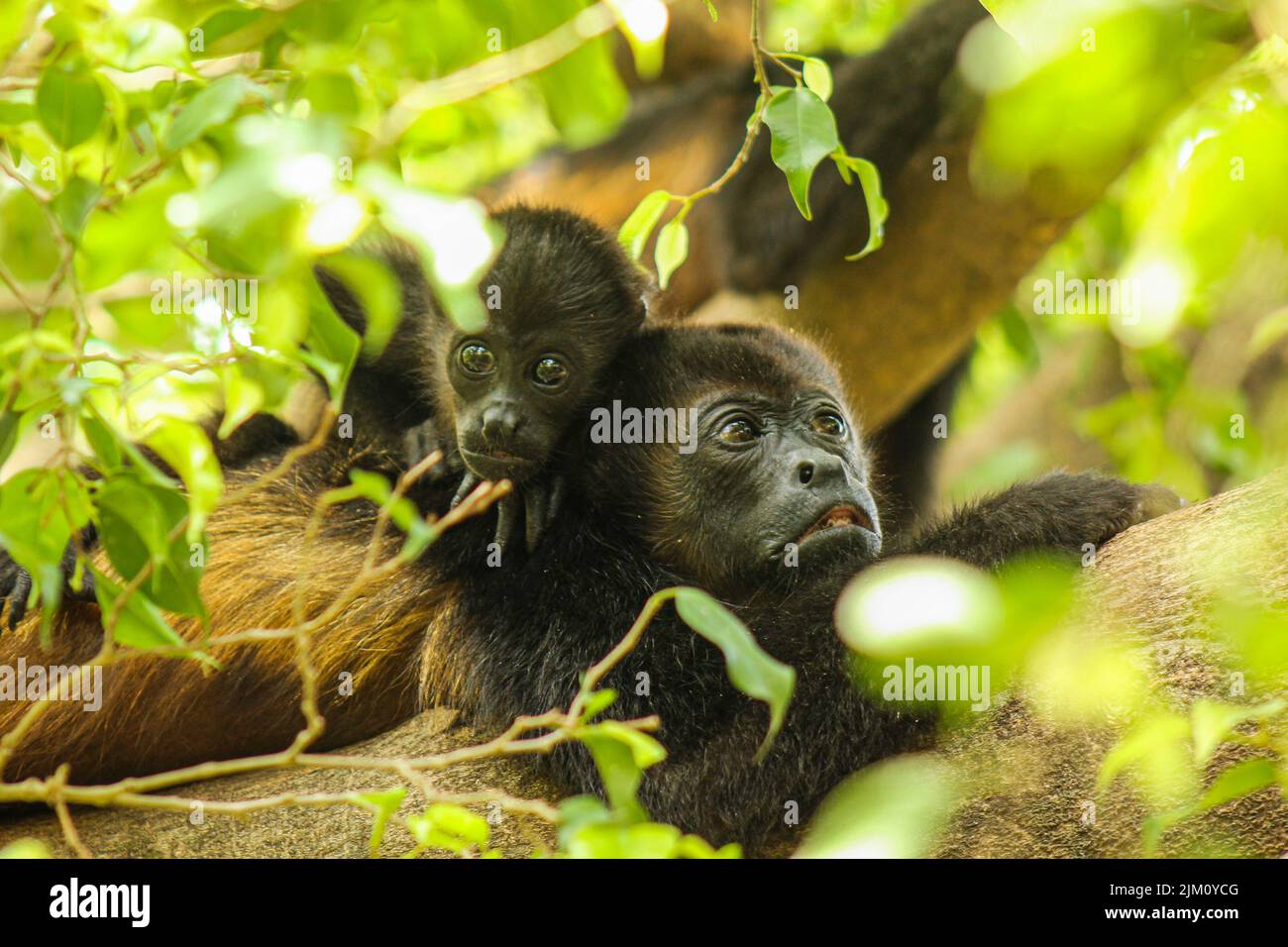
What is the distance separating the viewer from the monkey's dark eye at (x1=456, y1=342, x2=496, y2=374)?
3.46 m

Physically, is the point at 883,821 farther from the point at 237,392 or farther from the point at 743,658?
the point at 237,392

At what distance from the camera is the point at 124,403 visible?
210cm

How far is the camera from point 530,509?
3383 mm

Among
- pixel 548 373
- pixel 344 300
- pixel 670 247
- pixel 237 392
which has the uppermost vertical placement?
pixel 344 300

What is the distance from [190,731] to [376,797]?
1.81m

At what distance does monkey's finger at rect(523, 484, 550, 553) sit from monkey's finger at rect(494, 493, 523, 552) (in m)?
0.03

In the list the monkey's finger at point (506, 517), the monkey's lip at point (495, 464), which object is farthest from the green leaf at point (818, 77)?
the monkey's finger at point (506, 517)

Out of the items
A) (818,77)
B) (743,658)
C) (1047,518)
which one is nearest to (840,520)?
(1047,518)

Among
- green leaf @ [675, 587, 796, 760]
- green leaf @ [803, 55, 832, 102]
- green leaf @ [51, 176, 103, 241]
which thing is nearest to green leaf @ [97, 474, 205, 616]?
green leaf @ [51, 176, 103, 241]

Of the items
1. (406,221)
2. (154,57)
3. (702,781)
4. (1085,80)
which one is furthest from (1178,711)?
(154,57)

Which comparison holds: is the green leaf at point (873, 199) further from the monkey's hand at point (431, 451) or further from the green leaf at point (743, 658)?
the monkey's hand at point (431, 451)

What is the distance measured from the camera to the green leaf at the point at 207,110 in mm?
1765

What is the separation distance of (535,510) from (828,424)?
90 cm

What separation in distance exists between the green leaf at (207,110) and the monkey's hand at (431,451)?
1.81m
